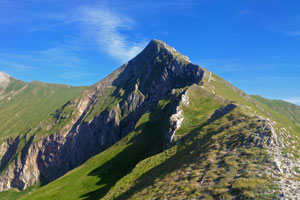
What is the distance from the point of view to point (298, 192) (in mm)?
17094

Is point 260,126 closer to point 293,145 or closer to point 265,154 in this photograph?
point 293,145

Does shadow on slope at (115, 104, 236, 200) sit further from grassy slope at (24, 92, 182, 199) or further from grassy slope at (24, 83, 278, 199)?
grassy slope at (24, 92, 182, 199)

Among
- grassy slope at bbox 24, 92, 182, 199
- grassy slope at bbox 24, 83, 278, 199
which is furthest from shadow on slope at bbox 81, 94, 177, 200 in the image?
grassy slope at bbox 24, 83, 278, 199

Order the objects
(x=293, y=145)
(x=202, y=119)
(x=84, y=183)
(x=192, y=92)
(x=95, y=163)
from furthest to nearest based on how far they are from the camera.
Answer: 1. (x=95, y=163)
2. (x=192, y=92)
3. (x=84, y=183)
4. (x=202, y=119)
5. (x=293, y=145)

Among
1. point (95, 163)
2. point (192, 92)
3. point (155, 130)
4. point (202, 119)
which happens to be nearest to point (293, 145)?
point (202, 119)

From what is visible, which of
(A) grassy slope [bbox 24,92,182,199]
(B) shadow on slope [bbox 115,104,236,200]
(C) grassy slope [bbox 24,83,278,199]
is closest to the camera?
(C) grassy slope [bbox 24,83,278,199]

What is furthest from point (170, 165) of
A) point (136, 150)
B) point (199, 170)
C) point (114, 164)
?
point (114, 164)

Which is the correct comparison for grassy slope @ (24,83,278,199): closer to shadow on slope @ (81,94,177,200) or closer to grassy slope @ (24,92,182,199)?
grassy slope @ (24,92,182,199)

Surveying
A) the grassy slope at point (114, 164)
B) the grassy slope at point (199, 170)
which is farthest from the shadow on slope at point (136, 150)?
the grassy slope at point (199, 170)

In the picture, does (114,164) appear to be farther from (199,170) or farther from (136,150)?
(199,170)

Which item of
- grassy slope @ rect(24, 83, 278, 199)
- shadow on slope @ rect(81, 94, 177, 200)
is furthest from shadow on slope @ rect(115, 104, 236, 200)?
shadow on slope @ rect(81, 94, 177, 200)

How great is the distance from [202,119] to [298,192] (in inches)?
1963

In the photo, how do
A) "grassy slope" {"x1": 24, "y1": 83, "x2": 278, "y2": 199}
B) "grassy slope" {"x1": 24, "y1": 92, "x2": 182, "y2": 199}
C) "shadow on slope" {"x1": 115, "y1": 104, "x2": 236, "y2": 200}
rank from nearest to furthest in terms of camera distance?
"grassy slope" {"x1": 24, "y1": 83, "x2": 278, "y2": 199} < "shadow on slope" {"x1": 115, "y1": 104, "x2": 236, "y2": 200} < "grassy slope" {"x1": 24, "y1": 92, "x2": 182, "y2": 199}

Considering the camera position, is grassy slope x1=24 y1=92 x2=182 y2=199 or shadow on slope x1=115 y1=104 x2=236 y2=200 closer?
shadow on slope x1=115 y1=104 x2=236 y2=200
